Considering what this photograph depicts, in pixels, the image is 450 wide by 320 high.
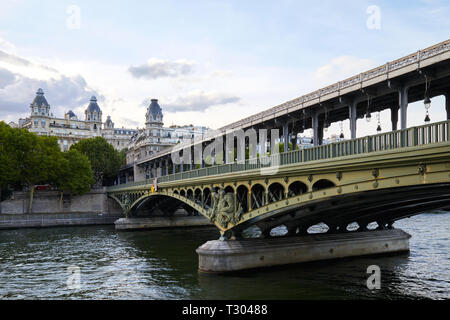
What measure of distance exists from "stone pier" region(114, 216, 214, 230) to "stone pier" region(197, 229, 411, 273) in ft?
115

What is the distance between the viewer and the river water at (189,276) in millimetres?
23641

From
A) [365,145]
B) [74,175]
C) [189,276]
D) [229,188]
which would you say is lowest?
[189,276]

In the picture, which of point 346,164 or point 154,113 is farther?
point 154,113

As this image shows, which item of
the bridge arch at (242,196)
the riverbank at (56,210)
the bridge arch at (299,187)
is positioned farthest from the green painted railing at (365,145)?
the riverbank at (56,210)

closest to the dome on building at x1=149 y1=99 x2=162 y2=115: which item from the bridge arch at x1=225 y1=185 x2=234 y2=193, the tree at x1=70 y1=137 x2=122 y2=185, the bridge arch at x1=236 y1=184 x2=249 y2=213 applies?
the tree at x1=70 y1=137 x2=122 y2=185

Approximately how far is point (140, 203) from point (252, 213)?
36.8m

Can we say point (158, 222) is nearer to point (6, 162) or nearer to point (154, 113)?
point (6, 162)

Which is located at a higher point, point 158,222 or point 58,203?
point 58,203

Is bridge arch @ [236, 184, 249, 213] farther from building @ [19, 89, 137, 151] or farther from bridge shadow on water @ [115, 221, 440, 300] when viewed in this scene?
building @ [19, 89, 137, 151]

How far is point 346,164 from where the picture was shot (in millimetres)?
19516

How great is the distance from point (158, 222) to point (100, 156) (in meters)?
38.2

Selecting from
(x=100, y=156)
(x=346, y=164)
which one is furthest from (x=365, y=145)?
(x=100, y=156)
